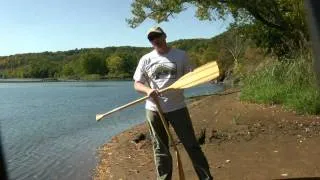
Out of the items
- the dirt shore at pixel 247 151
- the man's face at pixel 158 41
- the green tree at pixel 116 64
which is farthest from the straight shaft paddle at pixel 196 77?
the green tree at pixel 116 64

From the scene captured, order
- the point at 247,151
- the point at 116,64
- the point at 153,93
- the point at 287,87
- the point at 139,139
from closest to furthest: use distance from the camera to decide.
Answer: the point at 153,93
the point at 247,151
the point at 139,139
the point at 287,87
the point at 116,64

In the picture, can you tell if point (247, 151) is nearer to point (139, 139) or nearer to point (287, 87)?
point (139, 139)

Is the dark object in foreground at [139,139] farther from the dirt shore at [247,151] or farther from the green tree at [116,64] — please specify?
the green tree at [116,64]

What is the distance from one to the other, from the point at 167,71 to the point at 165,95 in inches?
10.1

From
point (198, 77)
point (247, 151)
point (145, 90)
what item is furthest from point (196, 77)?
point (247, 151)

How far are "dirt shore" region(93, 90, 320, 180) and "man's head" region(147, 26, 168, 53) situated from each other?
2.43 meters

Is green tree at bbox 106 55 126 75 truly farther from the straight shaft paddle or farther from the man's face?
the straight shaft paddle

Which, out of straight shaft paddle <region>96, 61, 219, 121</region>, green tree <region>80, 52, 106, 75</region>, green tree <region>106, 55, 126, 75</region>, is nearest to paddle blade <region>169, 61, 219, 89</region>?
straight shaft paddle <region>96, 61, 219, 121</region>

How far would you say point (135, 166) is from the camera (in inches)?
403

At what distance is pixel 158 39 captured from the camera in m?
5.75

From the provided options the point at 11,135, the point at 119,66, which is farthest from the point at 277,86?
the point at 119,66

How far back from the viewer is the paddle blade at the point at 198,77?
553cm

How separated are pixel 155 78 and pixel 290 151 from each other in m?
4.11

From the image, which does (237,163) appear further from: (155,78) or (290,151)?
(155,78)
